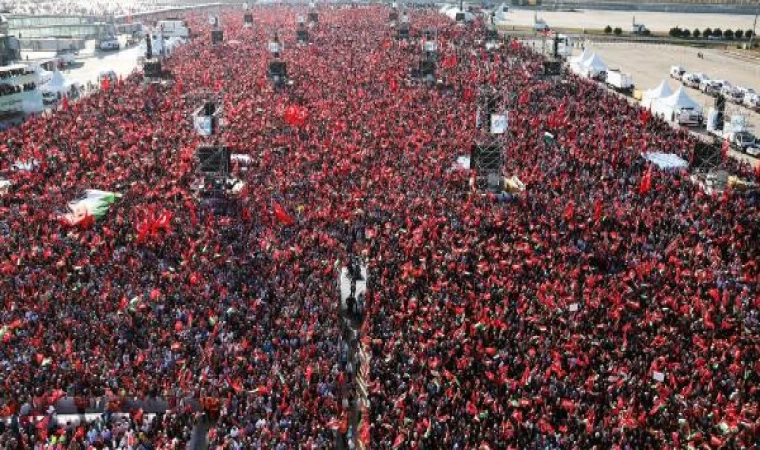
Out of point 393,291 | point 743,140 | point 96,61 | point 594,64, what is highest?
point 96,61

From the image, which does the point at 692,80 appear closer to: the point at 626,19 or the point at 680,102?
the point at 680,102

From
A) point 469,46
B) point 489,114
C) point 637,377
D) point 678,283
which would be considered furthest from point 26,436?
point 469,46

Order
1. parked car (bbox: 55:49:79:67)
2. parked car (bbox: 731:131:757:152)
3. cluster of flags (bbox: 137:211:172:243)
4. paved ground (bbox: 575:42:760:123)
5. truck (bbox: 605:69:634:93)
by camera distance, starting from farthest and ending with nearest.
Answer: parked car (bbox: 55:49:79:67) → paved ground (bbox: 575:42:760:123) → truck (bbox: 605:69:634:93) → parked car (bbox: 731:131:757:152) → cluster of flags (bbox: 137:211:172:243)

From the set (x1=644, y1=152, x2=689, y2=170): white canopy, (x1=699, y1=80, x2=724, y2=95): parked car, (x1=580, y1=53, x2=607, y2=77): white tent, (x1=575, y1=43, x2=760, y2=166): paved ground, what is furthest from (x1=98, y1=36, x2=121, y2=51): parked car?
(x1=644, y1=152, x2=689, y2=170): white canopy

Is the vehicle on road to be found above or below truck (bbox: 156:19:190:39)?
below

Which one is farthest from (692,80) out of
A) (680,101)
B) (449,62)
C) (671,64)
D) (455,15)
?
(455,15)

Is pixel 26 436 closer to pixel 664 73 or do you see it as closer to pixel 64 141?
pixel 64 141

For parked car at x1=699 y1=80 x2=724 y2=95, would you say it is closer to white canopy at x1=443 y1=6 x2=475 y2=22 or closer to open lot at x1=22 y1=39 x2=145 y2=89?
white canopy at x1=443 y1=6 x2=475 y2=22

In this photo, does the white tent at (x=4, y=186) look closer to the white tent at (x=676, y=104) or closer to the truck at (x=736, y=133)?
the truck at (x=736, y=133)
